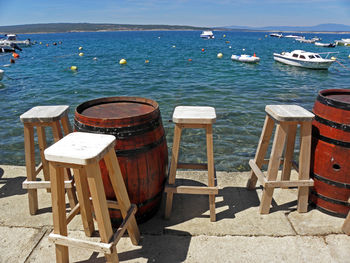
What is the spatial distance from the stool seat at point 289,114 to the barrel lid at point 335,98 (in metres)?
0.30

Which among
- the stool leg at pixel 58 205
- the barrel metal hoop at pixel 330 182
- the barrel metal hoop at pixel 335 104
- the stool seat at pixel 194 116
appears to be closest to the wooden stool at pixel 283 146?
the barrel metal hoop at pixel 330 182

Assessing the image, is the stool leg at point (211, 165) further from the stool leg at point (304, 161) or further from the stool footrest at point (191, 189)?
the stool leg at point (304, 161)

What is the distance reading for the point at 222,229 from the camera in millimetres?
3619

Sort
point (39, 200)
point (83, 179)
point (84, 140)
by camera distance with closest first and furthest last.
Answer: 1. point (84, 140)
2. point (83, 179)
3. point (39, 200)

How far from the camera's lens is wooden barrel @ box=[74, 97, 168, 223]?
3.13m

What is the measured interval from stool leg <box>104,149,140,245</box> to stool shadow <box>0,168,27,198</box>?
2.39 m

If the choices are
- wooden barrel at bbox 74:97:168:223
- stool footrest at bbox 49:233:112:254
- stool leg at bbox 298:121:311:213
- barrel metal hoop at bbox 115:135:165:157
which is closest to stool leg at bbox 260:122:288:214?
A: stool leg at bbox 298:121:311:213

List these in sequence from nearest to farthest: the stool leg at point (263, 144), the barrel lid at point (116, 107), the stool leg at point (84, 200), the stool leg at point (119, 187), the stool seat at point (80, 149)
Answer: the stool seat at point (80, 149) → the stool leg at point (119, 187) → the stool leg at point (84, 200) → the barrel lid at point (116, 107) → the stool leg at point (263, 144)

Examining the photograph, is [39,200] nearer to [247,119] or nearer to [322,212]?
[322,212]

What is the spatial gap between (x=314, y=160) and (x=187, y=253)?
219 centimetres

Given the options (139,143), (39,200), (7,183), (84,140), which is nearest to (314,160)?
(139,143)

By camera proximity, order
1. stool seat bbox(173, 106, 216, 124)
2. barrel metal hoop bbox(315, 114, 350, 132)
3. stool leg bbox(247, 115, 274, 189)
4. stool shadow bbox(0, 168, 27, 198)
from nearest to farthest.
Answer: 1. stool seat bbox(173, 106, 216, 124)
2. barrel metal hoop bbox(315, 114, 350, 132)
3. stool leg bbox(247, 115, 274, 189)
4. stool shadow bbox(0, 168, 27, 198)

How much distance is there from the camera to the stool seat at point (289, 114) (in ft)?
11.3

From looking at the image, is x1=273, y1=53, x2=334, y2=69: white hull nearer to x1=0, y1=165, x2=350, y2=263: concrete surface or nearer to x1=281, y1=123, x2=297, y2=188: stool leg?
x1=281, y1=123, x2=297, y2=188: stool leg
